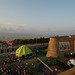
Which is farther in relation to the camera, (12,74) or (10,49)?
(10,49)

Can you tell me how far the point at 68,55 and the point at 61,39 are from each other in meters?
4.63

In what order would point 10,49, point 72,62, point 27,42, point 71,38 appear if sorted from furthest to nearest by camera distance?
point 27,42
point 10,49
point 71,38
point 72,62

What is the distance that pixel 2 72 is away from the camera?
12.8m

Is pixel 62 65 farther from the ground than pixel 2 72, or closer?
farther from the ground

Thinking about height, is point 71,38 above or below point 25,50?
above

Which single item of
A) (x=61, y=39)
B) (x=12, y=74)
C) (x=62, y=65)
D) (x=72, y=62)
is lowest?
(x=12, y=74)

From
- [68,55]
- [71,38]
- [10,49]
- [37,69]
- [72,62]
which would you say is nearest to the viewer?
[72,62]

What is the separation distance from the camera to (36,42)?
38375 mm

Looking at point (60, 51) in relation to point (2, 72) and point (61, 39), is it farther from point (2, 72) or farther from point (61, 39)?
point (2, 72)

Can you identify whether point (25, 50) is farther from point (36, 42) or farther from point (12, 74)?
point (36, 42)

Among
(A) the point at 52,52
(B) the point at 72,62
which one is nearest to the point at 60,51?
(A) the point at 52,52

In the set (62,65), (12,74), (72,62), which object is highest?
(72,62)

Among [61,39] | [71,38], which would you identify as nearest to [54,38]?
[61,39]

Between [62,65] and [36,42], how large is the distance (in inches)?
1026
